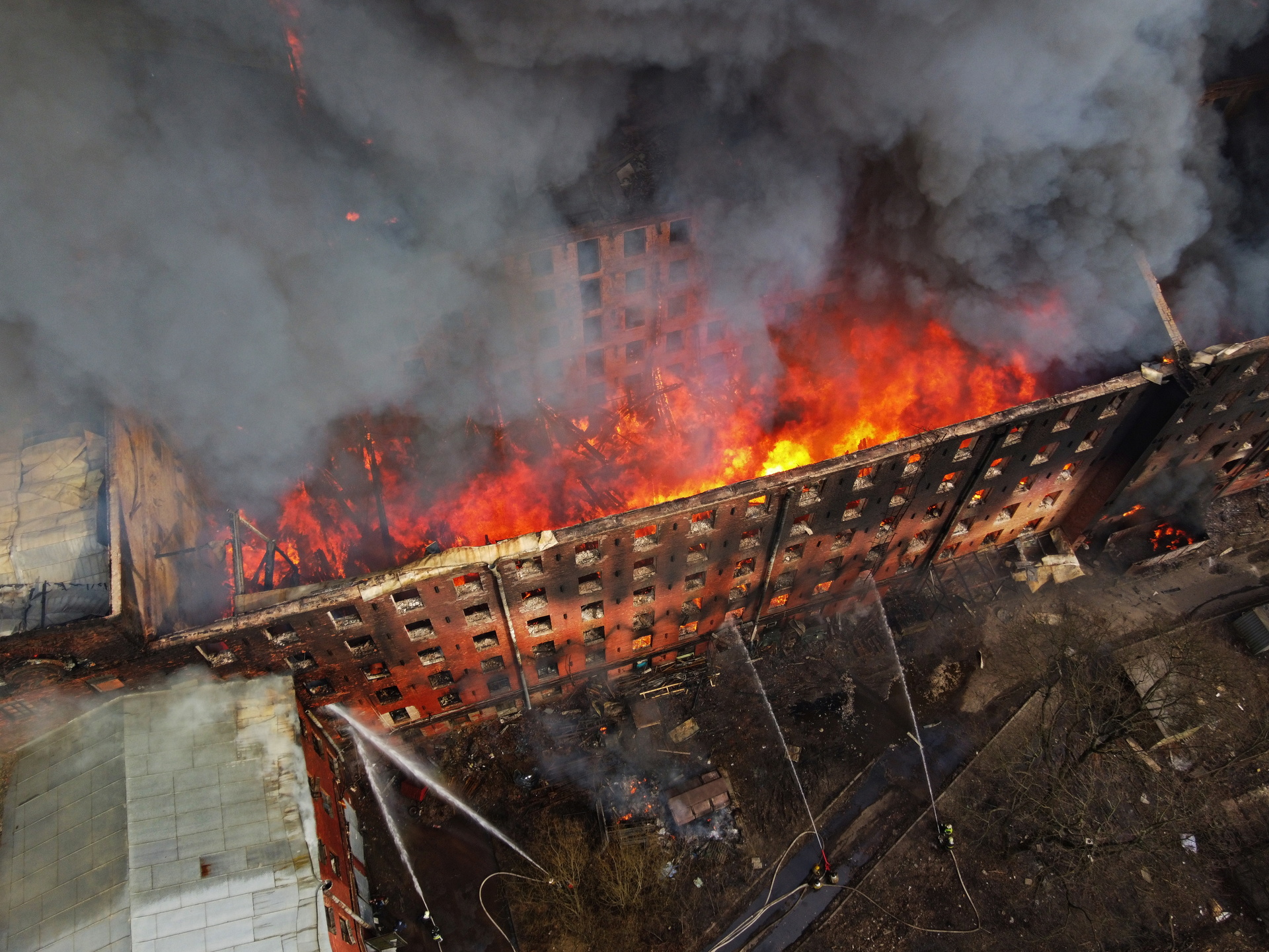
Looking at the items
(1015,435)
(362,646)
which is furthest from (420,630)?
(1015,435)

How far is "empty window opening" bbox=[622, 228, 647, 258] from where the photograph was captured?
26.7 metres

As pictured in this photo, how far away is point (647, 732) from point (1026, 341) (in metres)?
19.1

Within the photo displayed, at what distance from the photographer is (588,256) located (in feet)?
87.9

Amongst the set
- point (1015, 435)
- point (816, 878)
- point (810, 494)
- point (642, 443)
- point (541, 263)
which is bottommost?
point (816, 878)

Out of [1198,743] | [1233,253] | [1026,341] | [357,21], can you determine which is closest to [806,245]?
[1026,341]

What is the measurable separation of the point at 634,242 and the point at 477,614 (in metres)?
14.7

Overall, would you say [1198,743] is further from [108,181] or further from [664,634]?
[108,181]

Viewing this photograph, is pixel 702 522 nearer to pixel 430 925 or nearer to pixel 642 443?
pixel 642 443

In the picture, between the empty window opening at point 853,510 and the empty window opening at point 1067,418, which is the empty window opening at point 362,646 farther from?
the empty window opening at point 1067,418

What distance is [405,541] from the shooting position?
25578mm

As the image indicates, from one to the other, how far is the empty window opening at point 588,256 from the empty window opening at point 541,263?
1070 mm

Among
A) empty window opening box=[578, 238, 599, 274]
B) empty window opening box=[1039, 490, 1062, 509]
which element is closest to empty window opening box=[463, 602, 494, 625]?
empty window opening box=[578, 238, 599, 274]

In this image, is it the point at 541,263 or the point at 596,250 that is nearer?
the point at 541,263

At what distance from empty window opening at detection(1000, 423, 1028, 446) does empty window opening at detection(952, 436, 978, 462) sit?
3.13ft
